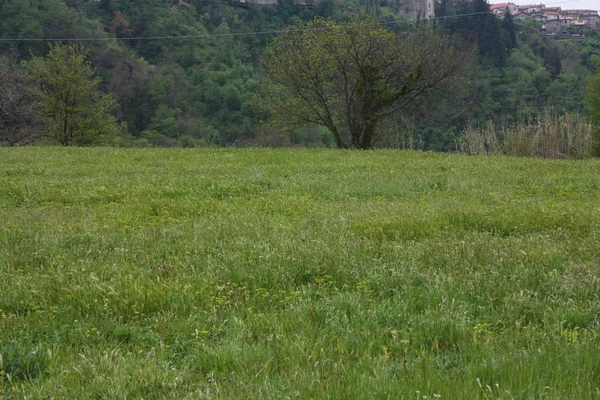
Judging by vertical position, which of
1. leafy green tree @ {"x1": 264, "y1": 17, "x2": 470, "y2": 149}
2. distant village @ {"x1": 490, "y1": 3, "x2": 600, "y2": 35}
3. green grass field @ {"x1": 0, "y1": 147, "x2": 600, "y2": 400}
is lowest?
green grass field @ {"x1": 0, "y1": 147, "x2": 600, "y2": 400}

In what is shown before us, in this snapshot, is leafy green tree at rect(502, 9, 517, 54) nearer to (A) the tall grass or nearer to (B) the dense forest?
(B) the dense forest

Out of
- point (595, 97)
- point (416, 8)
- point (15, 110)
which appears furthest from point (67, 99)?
point (416, 8)

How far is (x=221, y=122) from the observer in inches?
3775

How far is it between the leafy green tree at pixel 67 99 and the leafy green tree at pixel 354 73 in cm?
1877

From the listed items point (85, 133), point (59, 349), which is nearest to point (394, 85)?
point (85, 133)

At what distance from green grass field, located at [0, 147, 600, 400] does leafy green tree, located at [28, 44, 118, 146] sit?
3921cm

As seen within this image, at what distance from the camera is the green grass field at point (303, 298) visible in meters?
3.58

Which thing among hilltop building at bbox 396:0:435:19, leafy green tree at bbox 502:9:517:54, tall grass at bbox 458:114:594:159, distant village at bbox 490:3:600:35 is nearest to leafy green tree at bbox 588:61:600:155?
tall grass at bbox 458:114:594:159

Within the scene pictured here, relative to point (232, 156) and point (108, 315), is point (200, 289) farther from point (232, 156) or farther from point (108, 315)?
point (232, 156)

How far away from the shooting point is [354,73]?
36.1 meters

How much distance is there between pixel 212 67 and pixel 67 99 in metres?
60.9

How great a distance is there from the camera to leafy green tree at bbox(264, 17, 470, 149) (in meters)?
35.6

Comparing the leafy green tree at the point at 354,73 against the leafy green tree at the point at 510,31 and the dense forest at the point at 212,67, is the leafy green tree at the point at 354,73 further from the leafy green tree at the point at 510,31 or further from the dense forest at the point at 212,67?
the leafy green tree at the point at 510,31

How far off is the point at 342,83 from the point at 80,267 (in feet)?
104
